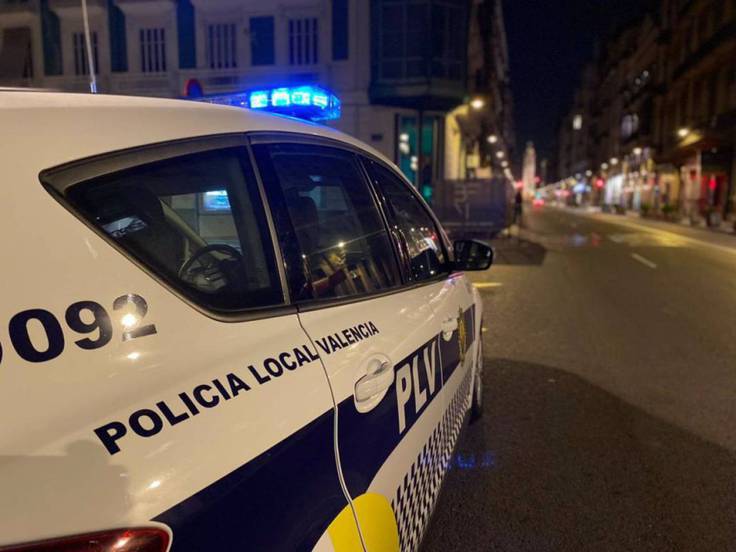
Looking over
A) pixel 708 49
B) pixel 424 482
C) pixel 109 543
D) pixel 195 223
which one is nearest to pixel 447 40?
pixel 424 482

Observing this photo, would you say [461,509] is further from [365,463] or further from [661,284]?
[661,284]

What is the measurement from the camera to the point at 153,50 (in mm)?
23500

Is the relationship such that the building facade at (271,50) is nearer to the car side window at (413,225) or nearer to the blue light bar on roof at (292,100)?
the blue light bar on roof at (292,100)

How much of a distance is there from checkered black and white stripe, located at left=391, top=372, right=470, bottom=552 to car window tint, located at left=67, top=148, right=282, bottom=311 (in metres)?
0.87

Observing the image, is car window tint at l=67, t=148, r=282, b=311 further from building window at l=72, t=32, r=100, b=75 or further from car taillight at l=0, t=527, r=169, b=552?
building window at l=72, t=32, r=100, b=75

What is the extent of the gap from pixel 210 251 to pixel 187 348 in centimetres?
49

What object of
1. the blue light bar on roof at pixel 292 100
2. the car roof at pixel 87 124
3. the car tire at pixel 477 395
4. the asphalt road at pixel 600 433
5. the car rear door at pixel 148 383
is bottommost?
the asphalt road at pixel 600 433

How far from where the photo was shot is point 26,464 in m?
0.98

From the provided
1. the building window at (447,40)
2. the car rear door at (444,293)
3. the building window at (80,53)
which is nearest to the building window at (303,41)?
the building window at (447,40)

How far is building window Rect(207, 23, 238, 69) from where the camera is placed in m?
22.9

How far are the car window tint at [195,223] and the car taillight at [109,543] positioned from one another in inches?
21.1

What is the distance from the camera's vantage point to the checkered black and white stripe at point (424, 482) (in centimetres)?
200

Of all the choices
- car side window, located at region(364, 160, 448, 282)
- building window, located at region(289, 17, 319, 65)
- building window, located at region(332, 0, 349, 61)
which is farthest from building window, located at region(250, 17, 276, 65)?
car side window, located at region(364, 160, 448, 282)

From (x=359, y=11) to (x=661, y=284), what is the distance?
52.0 ft
